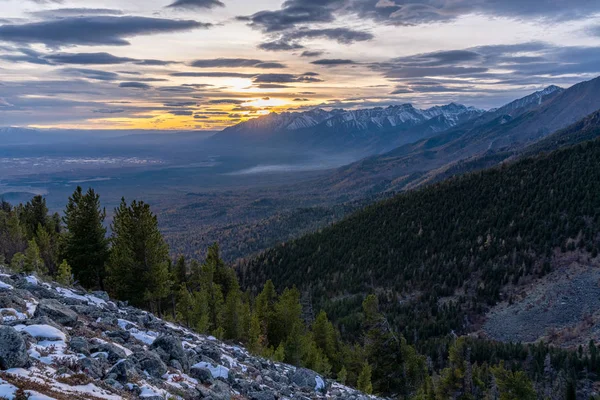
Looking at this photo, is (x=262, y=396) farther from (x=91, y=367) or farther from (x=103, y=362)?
(x=91, y=367)

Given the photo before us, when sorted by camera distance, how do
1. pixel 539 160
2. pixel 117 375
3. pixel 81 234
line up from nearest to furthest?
pixel 117 375 < pixel 81 234 < pixel 539 160

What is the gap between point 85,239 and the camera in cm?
3831

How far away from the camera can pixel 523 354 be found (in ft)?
175

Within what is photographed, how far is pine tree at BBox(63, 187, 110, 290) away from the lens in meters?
37.9

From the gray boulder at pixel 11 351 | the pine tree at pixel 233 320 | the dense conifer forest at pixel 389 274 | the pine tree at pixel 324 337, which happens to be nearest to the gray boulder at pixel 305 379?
the dense conifer forest at pixel 389 274

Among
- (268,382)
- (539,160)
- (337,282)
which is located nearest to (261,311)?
(268,382)

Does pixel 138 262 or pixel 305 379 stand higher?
pixel 138 262

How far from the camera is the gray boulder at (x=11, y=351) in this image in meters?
9.73

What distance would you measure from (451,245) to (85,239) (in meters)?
90.2

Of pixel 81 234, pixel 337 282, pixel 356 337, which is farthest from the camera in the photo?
pixel 337 282

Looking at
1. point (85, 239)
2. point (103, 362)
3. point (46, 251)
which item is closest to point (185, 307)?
point (85, 239)

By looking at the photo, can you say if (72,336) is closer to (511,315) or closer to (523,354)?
(523,354)

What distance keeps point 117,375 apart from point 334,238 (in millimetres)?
126361

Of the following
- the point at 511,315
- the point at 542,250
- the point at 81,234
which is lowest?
the point at 511,315
